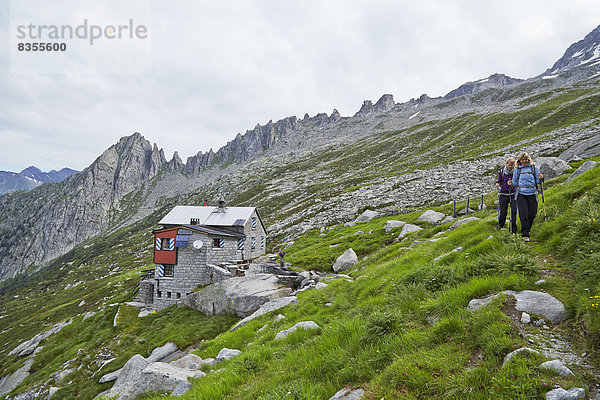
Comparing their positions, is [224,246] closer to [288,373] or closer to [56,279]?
[288,373]

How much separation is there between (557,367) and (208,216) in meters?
43.9

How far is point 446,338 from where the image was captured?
5.04 m

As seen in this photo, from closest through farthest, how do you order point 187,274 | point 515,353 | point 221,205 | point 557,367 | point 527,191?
point 557,367
point 515,353
point 527,191
point 187,274
point 221,205

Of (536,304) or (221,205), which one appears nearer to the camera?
(536,304)

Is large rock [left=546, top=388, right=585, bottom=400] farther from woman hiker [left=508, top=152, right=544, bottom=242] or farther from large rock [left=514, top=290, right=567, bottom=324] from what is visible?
woman hiker [left=508, top=152, right=544, bottom=242]

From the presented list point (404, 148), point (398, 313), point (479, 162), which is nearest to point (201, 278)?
point (398, 313)

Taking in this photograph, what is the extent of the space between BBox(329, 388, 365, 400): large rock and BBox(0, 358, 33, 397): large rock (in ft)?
146

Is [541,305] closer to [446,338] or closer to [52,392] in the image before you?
[446,338]

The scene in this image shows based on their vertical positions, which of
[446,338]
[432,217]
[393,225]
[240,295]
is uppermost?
[446,338]

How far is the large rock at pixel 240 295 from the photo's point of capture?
21172 mm

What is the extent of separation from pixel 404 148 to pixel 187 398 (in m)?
136

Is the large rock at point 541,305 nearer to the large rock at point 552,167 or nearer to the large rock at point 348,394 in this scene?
the large rock at point 348,394

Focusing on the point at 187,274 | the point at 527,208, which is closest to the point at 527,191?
the point at 527,208

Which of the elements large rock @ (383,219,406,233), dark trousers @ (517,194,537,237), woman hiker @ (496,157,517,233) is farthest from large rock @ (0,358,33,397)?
dark trousers @ (517,194,537,237)
